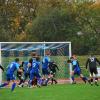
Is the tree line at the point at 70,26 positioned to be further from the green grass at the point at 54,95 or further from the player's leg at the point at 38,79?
the green grass at the point at 54,95

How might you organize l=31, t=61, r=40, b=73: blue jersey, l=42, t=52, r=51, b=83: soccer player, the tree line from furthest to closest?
the tree line → l=42, t=52, r=51, b=83: soccer player → l=31, t=61, r=40, b=73: blue jersey

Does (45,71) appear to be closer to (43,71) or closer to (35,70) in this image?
(43,71)

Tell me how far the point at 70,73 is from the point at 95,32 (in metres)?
22.5

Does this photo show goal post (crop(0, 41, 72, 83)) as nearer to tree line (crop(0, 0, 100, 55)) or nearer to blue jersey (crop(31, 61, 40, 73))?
blue jersey (crop(31, 61, 40, 73))

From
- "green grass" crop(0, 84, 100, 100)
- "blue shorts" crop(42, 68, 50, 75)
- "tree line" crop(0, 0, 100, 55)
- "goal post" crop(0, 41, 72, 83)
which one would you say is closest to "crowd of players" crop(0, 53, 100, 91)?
"blue shorts" crop(42, 68, 50, 75)

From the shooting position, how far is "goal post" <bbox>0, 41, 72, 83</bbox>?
106 ft

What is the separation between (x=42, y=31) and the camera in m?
57.0

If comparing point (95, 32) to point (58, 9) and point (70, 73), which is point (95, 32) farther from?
point (70, 73)

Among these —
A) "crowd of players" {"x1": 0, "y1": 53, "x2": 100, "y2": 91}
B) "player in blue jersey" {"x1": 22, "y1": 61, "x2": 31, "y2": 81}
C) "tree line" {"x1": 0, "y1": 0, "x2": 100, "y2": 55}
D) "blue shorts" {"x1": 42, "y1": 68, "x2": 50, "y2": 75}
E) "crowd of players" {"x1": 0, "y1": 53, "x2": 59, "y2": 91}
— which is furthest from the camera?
"tree line" {"x1": 0, "y1": 0, "x2": 100, "y2": 55}

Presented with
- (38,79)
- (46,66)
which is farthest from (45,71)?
(38,79)

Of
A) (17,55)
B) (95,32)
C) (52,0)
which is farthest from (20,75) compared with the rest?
(52,0)

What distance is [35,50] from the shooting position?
3300 centimetres

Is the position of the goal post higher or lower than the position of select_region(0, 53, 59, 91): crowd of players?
higher

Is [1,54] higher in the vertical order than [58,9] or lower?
lower
